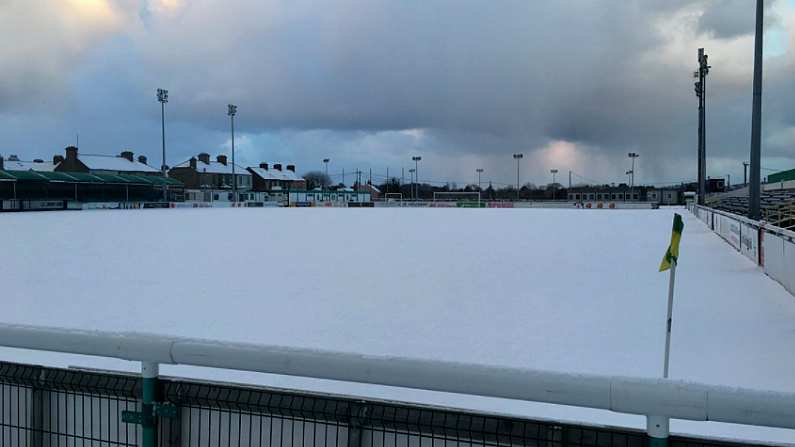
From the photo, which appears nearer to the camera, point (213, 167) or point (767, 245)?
point (767, 245)

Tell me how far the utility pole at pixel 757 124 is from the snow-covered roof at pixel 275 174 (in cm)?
10512

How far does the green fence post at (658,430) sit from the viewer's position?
6.39 ft

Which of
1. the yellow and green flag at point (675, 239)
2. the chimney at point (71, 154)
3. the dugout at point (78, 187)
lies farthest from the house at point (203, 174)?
the yellow and green flag at point (675, 239)

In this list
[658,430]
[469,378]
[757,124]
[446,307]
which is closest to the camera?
[658,430]

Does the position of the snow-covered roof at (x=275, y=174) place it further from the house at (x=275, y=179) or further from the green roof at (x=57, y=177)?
the green roof at (x=57, y=177)

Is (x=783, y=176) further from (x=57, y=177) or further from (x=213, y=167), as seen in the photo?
(x=213, y=167)

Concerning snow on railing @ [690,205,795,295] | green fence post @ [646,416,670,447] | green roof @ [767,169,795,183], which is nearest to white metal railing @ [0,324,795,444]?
green fence post @ [646,416,670,447]

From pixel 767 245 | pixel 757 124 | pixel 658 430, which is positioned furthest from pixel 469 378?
pixel 757 124

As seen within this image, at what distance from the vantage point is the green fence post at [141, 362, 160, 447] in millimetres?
2459

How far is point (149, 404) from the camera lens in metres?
2.47

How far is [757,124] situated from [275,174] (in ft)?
360

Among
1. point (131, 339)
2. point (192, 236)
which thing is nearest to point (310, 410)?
point (131, 339)

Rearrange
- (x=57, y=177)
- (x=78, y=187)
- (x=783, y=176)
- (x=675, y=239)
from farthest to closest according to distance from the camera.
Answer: (x=78, y=187) → (x=57, y=177) → (x=783, y=176) → (x=675, y=239)

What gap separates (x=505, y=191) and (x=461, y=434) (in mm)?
156321
